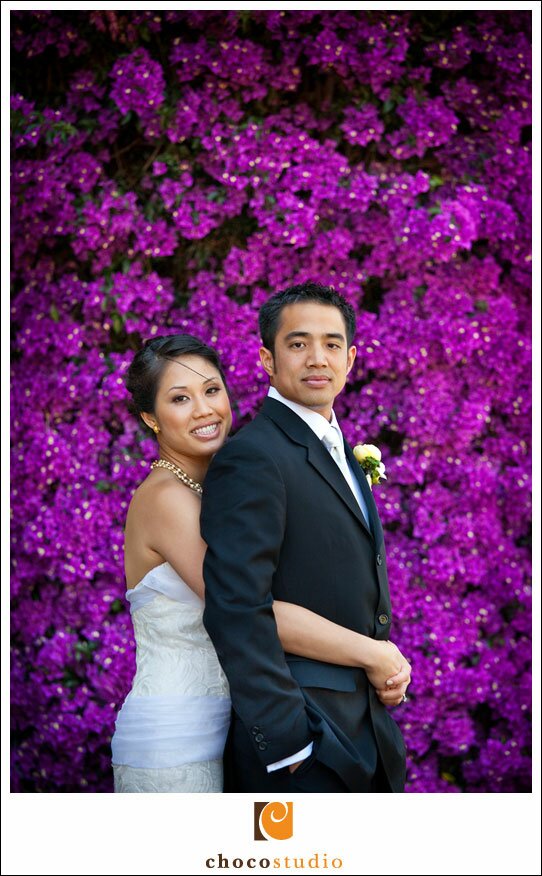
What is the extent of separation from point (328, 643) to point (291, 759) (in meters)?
0.33

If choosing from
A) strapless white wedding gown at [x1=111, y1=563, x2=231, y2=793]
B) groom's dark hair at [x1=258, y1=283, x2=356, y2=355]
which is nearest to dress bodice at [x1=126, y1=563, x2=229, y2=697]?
strapless white wedding gown at [x1=111, y1=563, x2=231, y2=793]

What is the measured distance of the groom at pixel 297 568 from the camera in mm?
2404

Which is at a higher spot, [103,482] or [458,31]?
[458,31]

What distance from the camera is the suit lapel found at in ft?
8.79

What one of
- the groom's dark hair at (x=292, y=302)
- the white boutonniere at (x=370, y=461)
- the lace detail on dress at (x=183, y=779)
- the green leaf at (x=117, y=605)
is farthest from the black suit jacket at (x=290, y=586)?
the green leaf at (x=117, y=605)

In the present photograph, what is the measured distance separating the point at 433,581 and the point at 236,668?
2.10 m

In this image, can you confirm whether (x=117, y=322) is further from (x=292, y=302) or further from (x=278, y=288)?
(x=292, y=302)

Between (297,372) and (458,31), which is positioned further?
(458,31)

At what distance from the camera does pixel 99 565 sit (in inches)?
169

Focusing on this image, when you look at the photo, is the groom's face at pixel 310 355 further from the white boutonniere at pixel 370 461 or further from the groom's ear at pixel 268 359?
the white boutonniere at pixel 370 461

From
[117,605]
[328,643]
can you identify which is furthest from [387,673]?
[117,605]

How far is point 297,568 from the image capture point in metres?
2.59

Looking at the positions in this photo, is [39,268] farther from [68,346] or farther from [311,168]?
[311,168]


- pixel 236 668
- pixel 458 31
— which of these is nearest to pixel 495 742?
pixel 236 668
